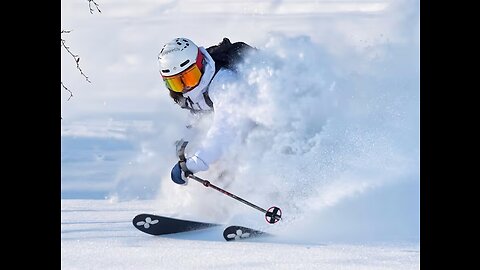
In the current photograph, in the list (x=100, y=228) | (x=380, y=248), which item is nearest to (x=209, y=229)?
(x=100, y=228)

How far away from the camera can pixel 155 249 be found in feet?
19.3

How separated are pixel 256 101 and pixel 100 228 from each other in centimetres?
125

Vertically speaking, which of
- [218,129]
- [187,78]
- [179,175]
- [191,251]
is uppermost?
[187,78]

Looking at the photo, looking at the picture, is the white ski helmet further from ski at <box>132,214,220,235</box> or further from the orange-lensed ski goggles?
ski at <box>132,214,220,235</box>

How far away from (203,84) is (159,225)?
0.91m

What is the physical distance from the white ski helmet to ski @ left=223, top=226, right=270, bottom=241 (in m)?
1.00

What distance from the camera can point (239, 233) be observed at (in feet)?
19.7

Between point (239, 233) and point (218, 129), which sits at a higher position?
point (218, 129)

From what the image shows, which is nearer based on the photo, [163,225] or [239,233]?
[239,233]

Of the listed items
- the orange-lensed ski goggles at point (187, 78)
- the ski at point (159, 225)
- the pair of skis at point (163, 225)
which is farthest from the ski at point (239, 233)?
the orange-lensed ski goggles at point (187, 78)

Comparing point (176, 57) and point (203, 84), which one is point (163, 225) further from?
point (176, 57)

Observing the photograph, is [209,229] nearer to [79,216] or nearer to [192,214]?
[192,214]

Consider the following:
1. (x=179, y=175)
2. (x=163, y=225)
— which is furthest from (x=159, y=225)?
(x=179, y=175)

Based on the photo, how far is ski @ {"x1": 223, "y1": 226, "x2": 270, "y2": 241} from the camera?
19.7ft
